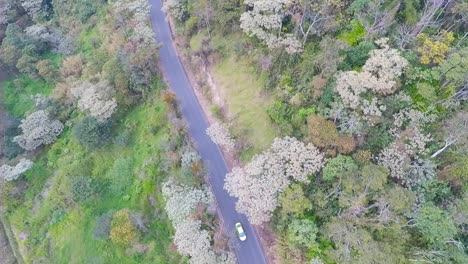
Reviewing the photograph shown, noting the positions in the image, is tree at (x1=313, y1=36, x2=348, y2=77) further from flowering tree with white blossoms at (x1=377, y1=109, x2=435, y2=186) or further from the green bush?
the green bush

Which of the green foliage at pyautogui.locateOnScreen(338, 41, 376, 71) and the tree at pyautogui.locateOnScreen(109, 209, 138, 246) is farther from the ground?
the green foliage at pyautogui.locateOnScreen(338, 41, 376, 71)

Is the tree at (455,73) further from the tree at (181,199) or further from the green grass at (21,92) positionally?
the green grass at (21,92)

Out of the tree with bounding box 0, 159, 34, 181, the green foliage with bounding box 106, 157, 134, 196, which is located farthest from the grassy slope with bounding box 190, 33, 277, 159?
the tree with bounding box 0, 159, 34, 181

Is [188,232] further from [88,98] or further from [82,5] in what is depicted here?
[82,5]

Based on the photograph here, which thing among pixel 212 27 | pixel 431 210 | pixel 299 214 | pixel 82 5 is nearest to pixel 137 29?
pixel 212 27

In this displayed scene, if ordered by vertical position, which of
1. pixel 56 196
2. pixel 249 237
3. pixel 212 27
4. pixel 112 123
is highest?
pixel 212 27
